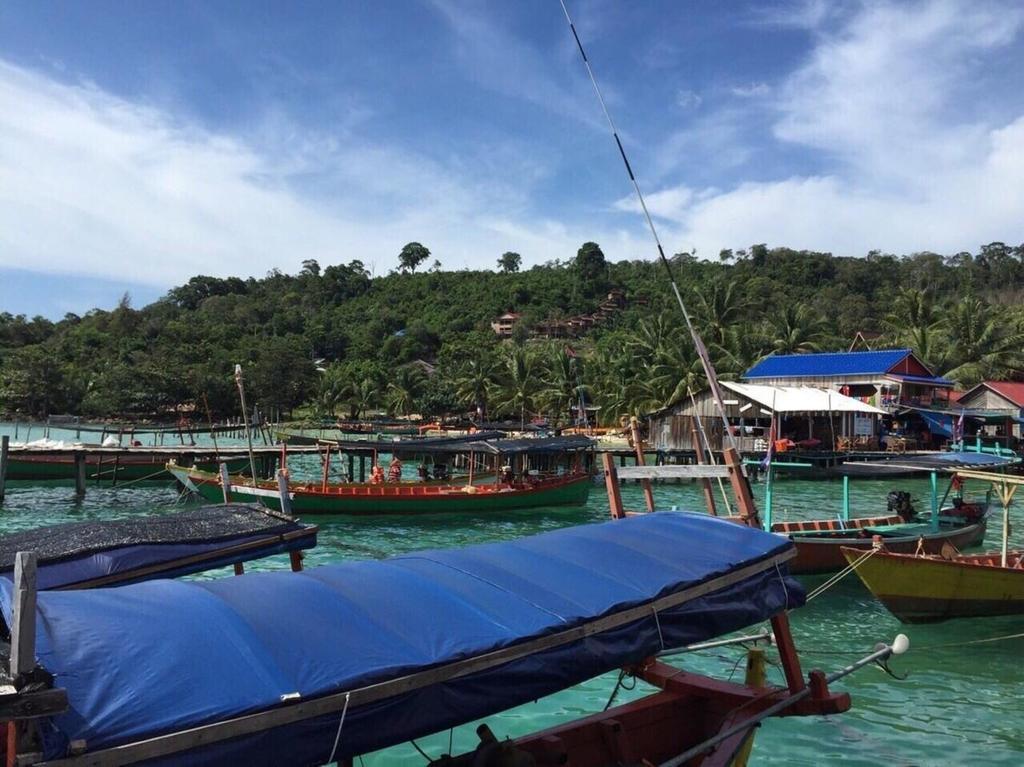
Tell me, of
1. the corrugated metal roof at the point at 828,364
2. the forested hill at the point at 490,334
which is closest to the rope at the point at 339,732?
the forested hill at the point at 490,334

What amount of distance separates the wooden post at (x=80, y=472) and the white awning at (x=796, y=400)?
26457mm

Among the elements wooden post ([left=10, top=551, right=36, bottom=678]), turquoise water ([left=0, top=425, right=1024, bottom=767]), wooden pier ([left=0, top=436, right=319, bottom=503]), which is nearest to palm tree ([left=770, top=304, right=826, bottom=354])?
wooden pier ([left=0, top=436, right=319, bottom=503])

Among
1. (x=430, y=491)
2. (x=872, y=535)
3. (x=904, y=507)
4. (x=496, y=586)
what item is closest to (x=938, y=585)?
(x=872, y=535)

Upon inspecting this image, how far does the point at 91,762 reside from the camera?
11.0 feet

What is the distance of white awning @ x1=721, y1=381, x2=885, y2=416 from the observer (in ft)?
110

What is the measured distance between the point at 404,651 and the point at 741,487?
4424mm

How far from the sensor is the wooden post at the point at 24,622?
328 centimetres

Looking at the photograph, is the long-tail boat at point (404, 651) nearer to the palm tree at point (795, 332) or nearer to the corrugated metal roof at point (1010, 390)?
the corrugated metal roof at point (1010, 390)

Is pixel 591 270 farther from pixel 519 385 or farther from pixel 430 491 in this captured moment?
pixel 430 491

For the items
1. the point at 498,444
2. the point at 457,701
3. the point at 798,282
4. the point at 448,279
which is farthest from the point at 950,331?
the point at 448,279

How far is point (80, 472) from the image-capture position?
3153cm

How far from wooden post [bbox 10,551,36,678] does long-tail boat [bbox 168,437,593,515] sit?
72.1 ft

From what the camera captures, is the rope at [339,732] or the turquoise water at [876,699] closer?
the rope at [339,732]

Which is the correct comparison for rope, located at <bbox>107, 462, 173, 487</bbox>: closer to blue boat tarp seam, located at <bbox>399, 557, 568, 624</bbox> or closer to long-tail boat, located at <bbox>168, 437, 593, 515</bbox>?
long-tail boat, located at <bbox>168, 437, 593, 515</bbox>
